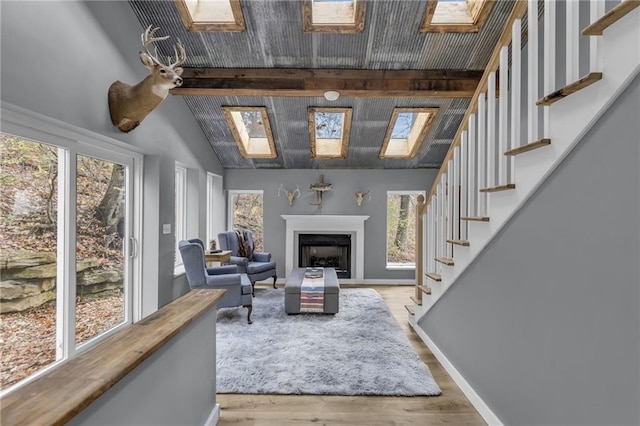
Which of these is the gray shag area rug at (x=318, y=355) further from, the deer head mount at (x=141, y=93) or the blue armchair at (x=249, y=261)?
the deer head mount at (x=141, y=93)

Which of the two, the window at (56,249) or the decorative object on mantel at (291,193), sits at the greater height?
the decorative object on mantel at (291,193)

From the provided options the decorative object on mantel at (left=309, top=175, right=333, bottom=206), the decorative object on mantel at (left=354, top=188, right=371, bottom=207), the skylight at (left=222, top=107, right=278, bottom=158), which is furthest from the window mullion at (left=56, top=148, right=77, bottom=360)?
the decorative object on mantel at (left=354, top=188, right=371, bottom=207)

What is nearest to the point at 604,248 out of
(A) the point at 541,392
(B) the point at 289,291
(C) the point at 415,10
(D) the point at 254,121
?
(A) the point at 541,392

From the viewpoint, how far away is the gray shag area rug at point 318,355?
2389 millimetres

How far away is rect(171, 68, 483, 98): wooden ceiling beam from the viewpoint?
3.69m

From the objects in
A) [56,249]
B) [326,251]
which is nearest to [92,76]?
[56,249]

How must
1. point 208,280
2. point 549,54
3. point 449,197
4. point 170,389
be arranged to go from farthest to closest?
1. point 208,280
2. point 449,197
3. point 549,54
4. point 170,389

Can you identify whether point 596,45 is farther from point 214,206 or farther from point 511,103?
point 214,206

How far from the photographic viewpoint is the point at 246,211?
6.20 m

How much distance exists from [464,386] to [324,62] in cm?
347

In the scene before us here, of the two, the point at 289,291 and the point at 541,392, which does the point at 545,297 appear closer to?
the point at 541,392

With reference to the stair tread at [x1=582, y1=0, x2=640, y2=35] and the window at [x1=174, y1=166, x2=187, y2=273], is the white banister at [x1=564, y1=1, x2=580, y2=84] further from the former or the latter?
the window at [x1=174, y1=166, x2=187, y2=273]

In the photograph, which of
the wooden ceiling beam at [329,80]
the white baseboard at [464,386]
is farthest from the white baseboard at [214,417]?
the wooden ceiling beam at [329,80]

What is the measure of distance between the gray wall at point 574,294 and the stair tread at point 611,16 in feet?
0.88
